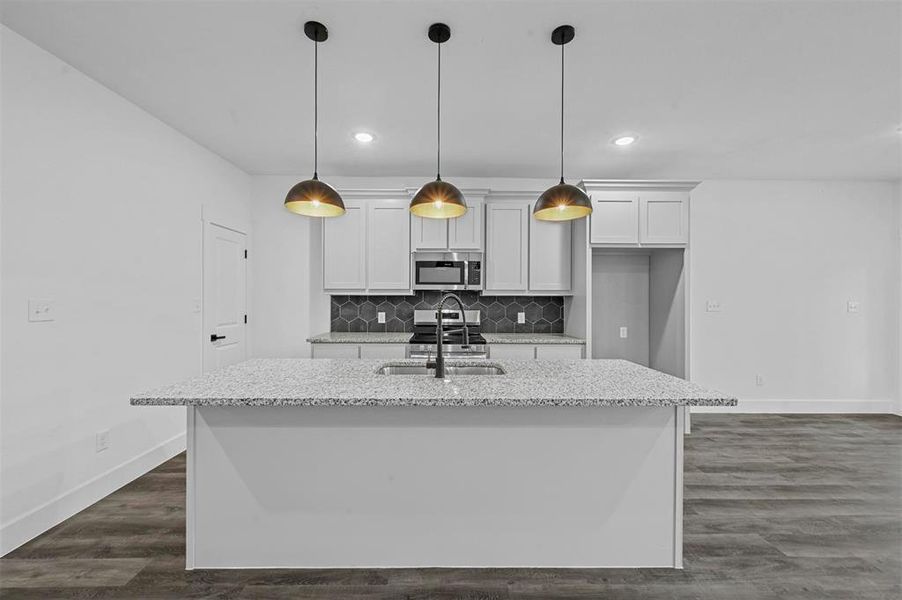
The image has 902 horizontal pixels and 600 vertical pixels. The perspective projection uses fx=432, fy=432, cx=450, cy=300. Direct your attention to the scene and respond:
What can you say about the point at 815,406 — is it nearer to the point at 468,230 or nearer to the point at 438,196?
the point at 468,230

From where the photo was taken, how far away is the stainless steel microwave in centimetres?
427

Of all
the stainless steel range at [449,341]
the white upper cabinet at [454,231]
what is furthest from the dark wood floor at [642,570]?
the white upper cabinet at [454,231]

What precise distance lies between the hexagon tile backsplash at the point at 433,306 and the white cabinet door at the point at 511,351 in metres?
0.64

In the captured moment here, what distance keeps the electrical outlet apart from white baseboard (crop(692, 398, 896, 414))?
203 inches

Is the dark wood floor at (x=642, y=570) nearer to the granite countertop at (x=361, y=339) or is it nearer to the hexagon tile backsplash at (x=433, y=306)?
the granite countertop at (x=361, y=339)

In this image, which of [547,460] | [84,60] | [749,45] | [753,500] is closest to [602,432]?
[547,460]

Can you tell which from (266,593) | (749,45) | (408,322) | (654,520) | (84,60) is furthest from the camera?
(408,322)

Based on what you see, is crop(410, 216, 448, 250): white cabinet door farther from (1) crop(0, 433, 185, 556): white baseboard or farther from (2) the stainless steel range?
(1) crop(0, 433, 185, 556): white baseboard

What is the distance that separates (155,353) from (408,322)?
227 centimetres

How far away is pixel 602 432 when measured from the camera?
6.27ft

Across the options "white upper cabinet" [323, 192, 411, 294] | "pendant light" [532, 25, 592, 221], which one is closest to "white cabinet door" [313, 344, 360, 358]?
"white upper cabinet" [323, 192, 411, 294]

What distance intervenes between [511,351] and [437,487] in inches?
87.0

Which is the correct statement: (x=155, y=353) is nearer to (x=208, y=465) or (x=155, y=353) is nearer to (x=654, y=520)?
(x=208, y=465)

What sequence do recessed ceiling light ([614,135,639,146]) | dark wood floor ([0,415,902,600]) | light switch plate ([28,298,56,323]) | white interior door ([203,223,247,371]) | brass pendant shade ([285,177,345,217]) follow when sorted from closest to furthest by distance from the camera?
dark wood floor ([0,415,902,600]) → brass pendant shade ([285,177,345,217]) → light switch plate ([28,298,56,323]) → recessed ceiling light ([614,135,639,146]) → white interior door ([203,223,247,371])
